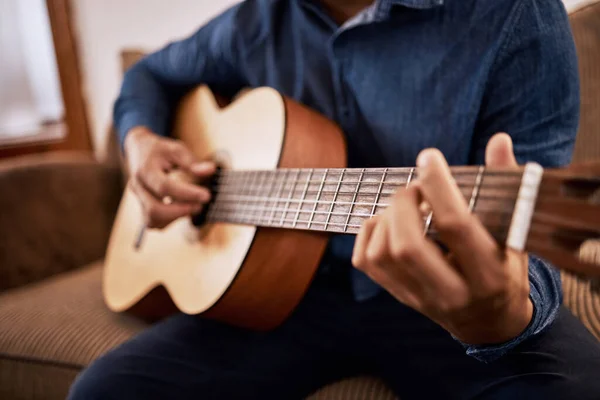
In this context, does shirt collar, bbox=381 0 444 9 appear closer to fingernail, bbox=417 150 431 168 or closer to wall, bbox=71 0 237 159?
fingernail, bbox=417 150 431 168

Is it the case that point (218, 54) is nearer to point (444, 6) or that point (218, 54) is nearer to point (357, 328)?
point (444, 6)

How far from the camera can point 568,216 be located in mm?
345

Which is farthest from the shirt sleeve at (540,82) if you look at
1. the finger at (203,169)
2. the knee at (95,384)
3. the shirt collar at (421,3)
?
the knee at (95,384)

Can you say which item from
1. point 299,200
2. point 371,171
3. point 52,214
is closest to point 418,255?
point 371,171

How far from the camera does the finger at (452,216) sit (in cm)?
37

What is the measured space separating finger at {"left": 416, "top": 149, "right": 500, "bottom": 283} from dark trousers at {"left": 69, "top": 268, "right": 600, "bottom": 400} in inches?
9.6

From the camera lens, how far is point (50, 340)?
2.82 ft

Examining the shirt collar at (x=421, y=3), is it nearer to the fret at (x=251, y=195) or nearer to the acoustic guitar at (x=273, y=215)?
the acoustic guitar at (x=273, y=215)

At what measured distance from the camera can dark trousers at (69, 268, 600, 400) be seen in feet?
1.97

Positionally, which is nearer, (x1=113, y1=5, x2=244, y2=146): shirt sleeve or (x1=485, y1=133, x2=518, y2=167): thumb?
(x1=485, y1=133, x2=518, y2=167): thumb

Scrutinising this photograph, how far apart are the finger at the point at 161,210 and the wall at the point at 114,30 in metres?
0.76

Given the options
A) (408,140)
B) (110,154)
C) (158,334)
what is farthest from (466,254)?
(110,154)

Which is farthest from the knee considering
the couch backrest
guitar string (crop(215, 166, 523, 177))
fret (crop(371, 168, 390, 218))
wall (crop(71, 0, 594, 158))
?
wall (crop(71, 0, 594, 158))

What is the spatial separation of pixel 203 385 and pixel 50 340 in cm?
34
